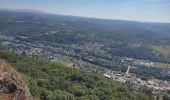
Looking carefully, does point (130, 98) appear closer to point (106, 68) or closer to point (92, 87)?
point (92, 87)

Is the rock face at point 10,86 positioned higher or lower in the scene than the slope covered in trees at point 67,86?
higher

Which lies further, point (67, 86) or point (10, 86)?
point (67, 86)

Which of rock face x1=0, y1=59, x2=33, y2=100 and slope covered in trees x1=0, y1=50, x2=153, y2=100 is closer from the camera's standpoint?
rock face x1=0, y1=59, x2=33, y2=100

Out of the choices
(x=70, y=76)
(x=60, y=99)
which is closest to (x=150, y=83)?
(x=70, y=76)

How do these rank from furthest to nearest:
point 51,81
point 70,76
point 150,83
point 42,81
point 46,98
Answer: point 150,83, point 70,76, point 51,81, point 42,81, point 46,98

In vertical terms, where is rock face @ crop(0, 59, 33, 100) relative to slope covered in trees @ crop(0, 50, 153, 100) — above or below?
above

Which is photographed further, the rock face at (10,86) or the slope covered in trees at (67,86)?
the slope covered in trees at (67,86)

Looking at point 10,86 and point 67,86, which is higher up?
point 10,86

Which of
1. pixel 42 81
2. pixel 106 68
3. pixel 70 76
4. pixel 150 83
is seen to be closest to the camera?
pixel 42 81
